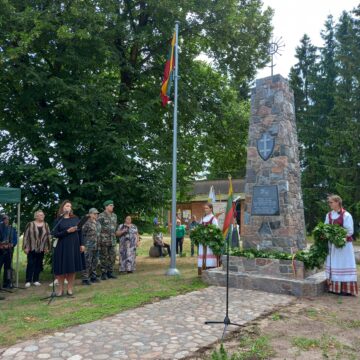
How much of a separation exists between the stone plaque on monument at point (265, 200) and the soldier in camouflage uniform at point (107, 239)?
340 centimetres

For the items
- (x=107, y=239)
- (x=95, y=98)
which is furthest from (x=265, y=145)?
(x=95, y=98)

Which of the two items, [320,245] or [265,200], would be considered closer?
[320,245]

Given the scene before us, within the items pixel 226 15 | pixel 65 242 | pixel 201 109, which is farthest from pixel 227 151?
pixel 65 242

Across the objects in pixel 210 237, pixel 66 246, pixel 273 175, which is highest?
pixel 273 175

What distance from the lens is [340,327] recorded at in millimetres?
5656

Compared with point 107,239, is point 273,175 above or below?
above

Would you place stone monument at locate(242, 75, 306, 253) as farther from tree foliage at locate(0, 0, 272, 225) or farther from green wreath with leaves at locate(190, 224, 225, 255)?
tree foliage at locate(0, 0, 272, 225)

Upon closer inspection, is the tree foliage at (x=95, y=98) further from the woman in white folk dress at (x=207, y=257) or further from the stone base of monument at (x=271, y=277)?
the stone base of monument at (x=271, y=277)

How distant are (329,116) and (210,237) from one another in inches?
778

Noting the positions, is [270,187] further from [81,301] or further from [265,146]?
[81,301]

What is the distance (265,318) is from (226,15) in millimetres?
10315

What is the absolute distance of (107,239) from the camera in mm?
9828

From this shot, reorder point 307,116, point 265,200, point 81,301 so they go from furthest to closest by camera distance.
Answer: point 307,116 → point 265,200 → point 81,301

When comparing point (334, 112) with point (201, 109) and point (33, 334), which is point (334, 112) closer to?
point (201, 109)
